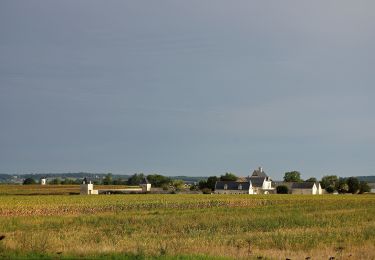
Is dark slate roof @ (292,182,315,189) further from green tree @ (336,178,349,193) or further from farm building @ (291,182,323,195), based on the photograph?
green tree @ (336,178,349,193)

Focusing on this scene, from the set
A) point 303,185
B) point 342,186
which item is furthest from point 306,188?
point 342,186

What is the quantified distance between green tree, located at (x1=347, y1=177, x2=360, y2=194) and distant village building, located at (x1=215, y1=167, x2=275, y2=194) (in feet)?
80.0

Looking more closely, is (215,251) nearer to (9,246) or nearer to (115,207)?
(9,246)

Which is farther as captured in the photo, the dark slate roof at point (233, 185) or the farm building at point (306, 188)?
the farm building at point (306, 188)

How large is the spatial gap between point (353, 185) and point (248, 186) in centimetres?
3961

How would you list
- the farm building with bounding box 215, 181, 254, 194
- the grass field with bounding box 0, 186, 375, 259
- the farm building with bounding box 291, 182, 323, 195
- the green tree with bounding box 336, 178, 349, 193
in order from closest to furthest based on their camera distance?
the grass field with bounding box 0, 186, 375, 259 → the farm building with bounding box 215, 181, 254, 194 → the farm building with bounding box 291, 182, 323, 195 → the green tree with bounding box 336, 178, 349, 193

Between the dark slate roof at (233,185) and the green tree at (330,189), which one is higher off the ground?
the dark slate roof at (233,185)

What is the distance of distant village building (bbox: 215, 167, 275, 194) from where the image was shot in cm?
15712

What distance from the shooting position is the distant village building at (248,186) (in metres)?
157

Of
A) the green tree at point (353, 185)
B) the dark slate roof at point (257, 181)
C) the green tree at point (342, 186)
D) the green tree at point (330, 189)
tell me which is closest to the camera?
the dark slate roof at point (257, 181)

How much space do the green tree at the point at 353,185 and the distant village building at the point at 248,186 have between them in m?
24.4

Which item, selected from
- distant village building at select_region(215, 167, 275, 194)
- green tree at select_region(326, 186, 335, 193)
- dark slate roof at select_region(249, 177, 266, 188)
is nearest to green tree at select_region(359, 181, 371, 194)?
green tree at select_region(326, 186, 335, 193)

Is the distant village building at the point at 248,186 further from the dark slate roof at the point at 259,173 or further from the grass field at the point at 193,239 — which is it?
the grass field at the point at 193,239

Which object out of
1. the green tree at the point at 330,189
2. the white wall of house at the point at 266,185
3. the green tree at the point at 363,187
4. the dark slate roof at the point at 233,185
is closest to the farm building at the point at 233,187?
the dark slate roof at the point at 233,185
